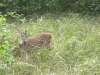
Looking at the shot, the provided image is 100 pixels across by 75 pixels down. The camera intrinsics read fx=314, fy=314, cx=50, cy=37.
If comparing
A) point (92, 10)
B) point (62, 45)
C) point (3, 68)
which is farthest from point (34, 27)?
point (92, 10)

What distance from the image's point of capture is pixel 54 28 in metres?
6.80

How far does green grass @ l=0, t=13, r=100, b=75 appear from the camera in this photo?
493cm

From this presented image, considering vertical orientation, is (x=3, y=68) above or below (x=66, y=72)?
above

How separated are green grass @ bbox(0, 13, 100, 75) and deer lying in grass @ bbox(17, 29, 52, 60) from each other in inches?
4.6

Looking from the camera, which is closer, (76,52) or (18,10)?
(76,52)

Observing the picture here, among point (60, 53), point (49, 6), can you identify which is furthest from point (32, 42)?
point (49, 6)

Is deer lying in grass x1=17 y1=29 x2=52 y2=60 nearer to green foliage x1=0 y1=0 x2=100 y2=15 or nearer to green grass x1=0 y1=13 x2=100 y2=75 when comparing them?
green grass x1=0 y1=13 x2=100 y2=75

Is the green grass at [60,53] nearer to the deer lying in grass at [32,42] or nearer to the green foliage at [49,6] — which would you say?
the deer lying in grass at [32,42]

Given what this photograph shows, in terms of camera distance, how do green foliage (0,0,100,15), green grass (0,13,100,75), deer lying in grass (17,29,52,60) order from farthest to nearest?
1. green foliage (0,0,100,15)
2. deer lying in grass (17,29,52,60)
3. green grass (0,13,100,75)

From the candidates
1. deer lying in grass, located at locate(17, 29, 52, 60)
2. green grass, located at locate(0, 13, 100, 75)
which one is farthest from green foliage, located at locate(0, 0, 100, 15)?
deer lying in grass, located at locate(17, 29, 52, 60)

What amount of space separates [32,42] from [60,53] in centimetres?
53

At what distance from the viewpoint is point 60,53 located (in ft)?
18.0

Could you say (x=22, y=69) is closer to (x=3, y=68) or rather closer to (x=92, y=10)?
(x=3, y=68)

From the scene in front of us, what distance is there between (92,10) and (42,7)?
4.94ft
